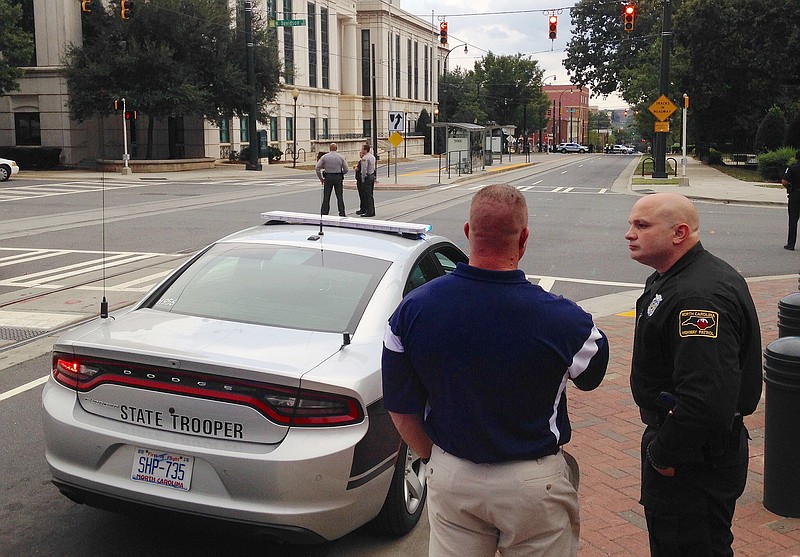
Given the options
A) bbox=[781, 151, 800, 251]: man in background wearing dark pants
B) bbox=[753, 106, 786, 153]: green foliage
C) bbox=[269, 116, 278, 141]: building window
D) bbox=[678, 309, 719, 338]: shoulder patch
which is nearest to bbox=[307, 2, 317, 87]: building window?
bbox=[269, 116, 278, 141]: building window

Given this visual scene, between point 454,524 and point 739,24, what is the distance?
42304 mm

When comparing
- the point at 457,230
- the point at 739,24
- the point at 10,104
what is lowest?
the point at 457,230

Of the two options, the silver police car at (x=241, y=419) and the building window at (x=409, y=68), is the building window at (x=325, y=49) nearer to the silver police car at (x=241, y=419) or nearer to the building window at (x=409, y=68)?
the building window at (x=409, y=68)

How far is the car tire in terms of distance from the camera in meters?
4.29

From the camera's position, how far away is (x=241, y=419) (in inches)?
149

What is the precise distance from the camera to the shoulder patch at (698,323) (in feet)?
9.27

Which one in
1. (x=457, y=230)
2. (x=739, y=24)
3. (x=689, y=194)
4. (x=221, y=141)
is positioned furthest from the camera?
(x=221, y=141)

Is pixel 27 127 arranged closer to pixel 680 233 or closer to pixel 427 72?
pixel 680 233

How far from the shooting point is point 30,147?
4444 centimetres

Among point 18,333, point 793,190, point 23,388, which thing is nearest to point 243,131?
point 793,190

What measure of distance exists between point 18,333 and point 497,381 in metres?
7.76

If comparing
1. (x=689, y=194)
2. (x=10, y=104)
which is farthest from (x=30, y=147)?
(x=689, y=194)

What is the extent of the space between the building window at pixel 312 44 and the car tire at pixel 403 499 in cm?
6725

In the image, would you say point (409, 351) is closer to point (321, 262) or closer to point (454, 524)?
point (454, 524)
